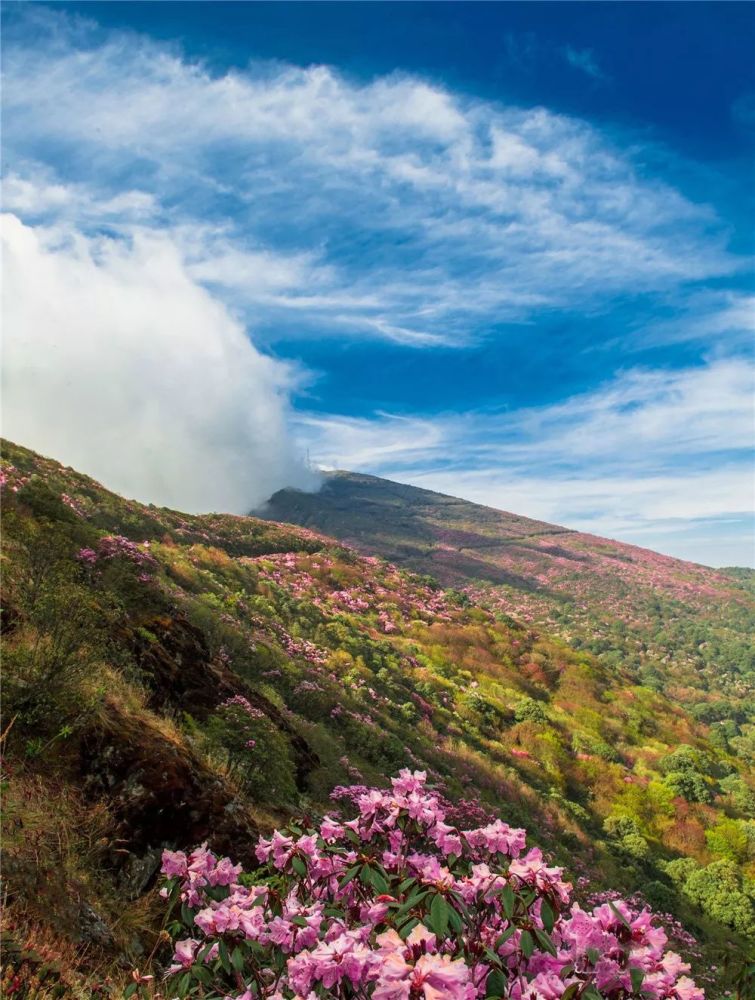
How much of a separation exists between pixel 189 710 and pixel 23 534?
3892 millimetres

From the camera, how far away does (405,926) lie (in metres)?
2.12

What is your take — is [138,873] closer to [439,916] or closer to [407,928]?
[407,928]

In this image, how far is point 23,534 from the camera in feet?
28.7

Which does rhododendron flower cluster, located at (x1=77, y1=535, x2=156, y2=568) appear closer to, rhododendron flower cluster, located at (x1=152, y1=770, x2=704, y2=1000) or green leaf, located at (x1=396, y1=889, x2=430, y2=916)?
rhododendron flower cluster, located at (x1=152, y1=770, x2=704, y2=1000)

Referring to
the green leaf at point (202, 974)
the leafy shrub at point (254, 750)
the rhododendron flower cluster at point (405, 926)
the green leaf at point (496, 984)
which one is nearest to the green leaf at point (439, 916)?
the rhododendron flower cluster at point (405, 926)

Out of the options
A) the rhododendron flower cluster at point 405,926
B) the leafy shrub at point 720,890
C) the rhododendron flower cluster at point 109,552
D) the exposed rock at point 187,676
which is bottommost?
the leafy shrub at point 720,890

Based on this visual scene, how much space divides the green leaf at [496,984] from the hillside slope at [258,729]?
1.44 m

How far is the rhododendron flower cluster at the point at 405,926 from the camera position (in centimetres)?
201

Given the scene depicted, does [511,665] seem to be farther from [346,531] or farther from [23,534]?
[346,531]

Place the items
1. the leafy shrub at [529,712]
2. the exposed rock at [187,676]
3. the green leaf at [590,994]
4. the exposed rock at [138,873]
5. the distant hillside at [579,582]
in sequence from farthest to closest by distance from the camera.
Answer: the distant hillside at [579,582]
the leafy shrub at [529,712]
the exposed rock at [187,676]
the exposed rock at [138,873]
the green leaf at [590,994]

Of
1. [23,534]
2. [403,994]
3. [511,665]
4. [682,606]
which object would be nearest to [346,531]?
[682,606]

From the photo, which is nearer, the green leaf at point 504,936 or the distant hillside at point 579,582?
the green leaf at point 504,936

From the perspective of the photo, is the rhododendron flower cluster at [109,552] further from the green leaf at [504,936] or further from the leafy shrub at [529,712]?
the leafy shrub at [529,712]

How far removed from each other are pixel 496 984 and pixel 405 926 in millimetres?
365
